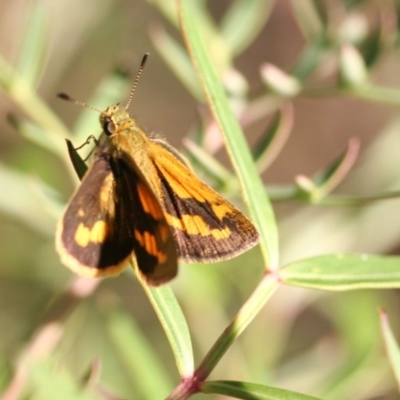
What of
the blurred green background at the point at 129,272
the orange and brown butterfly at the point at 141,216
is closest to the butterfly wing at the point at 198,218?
the orange and brown butterfly at the point at 141,216

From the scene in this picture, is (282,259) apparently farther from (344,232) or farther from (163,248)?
(163,248)

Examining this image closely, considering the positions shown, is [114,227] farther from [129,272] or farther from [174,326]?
[129,272]

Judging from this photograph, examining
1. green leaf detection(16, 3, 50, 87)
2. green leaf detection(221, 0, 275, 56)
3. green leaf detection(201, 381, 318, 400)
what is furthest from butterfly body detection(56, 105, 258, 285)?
green leaf detection(221, 0, 275, 56)

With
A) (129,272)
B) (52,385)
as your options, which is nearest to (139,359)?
(129,272)

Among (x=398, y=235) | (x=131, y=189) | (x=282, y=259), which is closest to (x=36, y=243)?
(x=282, y=259)

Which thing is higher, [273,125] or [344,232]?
[273,125]

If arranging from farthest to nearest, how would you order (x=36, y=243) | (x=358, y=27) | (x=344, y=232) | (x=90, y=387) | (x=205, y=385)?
(x=36, y=243)
(x=344, y=232)
(x=358, y=27)
(x=90, y=387)
(x=205, y=385)

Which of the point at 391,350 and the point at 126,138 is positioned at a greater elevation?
the point at 126,138
